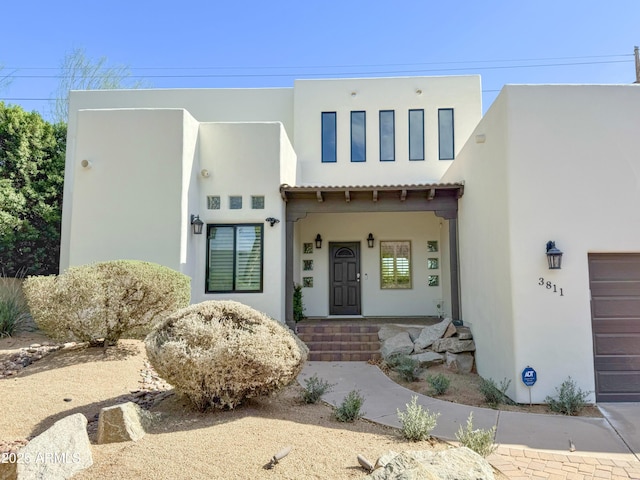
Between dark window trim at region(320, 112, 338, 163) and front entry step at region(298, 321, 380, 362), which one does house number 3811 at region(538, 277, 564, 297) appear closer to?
front entry step at region(298, 321, 380, 362)

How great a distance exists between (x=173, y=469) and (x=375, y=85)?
466 inches

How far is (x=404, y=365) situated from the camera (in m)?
7.46

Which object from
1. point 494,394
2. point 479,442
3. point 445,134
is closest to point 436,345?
point 494,394

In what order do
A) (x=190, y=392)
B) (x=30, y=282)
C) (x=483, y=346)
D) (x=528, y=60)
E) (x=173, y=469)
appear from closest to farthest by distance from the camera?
(x=173, y=469) < (x=190, y=392) < (x=30, y=282) < (x=483, y=346) < (x=528, y=60)

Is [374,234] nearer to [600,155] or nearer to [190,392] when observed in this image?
[600,155]

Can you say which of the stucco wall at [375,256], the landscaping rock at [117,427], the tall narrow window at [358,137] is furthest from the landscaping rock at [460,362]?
the tall narrow window at [358,137]

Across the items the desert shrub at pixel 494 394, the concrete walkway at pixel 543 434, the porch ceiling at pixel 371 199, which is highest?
the porch ceiling at pixel 371 199

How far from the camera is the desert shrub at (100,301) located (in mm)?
6871

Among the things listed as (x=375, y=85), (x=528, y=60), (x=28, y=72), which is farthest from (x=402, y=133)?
(x=28, y=72)

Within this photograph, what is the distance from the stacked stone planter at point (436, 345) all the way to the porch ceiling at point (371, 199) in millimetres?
2747

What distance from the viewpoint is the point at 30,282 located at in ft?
23.1

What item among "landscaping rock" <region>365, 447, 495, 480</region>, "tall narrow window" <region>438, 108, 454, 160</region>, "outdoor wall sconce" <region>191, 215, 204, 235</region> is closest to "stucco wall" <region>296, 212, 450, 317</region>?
"tall narrow window" <region>438, 108, 454, 160</region>

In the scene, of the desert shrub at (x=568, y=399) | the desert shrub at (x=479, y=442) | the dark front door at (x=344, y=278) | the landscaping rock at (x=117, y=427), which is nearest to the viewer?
the desert shrub at (x=479, y=442)

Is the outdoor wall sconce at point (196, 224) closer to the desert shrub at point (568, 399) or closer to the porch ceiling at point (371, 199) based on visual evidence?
the porch ceiling at point (371, 199)
